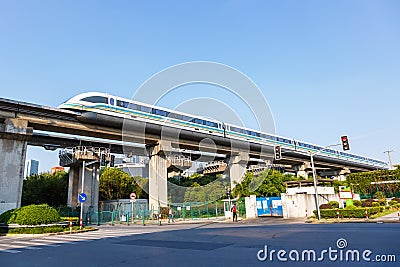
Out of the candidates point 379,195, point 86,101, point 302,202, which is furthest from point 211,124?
point 379,195

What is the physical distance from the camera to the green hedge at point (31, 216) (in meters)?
17.9

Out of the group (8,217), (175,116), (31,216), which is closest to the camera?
(31,216)

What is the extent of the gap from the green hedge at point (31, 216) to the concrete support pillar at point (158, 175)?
1745 centimetres

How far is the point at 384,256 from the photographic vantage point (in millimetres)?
6625

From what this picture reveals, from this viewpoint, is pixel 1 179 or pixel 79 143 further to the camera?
pixel 79 143

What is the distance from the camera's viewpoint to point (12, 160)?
Result: 1052 inches

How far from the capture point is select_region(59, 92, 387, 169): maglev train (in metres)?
27.8

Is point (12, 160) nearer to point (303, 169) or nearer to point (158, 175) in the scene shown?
point (158, 175)

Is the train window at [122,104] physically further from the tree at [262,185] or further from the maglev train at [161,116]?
the tree at [262,185]

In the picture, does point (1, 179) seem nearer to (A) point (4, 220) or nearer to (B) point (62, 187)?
(A) point (4, 220)

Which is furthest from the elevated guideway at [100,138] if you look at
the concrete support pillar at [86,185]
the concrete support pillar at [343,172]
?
the concrete support pillar at [343,172]

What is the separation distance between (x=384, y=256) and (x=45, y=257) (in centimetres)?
906

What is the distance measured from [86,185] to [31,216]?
69.4 ft

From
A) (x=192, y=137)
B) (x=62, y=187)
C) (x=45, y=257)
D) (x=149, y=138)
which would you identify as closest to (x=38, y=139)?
(x=62, y=187)
